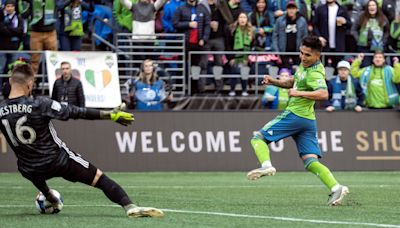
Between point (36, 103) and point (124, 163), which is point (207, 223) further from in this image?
point (124, 163)

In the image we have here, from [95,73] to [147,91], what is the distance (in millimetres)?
1298

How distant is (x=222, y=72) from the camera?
81.7 feet

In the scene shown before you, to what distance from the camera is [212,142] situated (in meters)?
22.9

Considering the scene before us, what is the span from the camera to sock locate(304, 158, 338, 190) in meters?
14.0

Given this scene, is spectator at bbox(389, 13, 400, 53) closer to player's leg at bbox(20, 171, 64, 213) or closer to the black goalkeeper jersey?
player's leg at bbox(20, 171, 64, 213)

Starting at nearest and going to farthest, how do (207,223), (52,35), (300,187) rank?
(207,223) → (300,187) → (52,35)

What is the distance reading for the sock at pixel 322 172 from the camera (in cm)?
1402

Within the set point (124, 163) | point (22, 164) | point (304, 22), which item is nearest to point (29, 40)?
point (124, 163)

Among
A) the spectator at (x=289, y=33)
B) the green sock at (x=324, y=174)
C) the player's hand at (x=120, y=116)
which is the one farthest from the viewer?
the spectator at (x=289, y=33)

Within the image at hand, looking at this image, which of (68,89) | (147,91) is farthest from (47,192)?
(147,91)

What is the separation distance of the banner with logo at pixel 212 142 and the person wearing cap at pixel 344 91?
49 centimetres

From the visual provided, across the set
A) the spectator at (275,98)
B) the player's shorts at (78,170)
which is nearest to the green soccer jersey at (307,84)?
the player's shorts at (78,170)

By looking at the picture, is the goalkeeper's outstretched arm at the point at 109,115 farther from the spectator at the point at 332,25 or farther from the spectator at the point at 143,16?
the spectator at the point at 332,25

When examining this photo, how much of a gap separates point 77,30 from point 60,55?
1.09 meters
